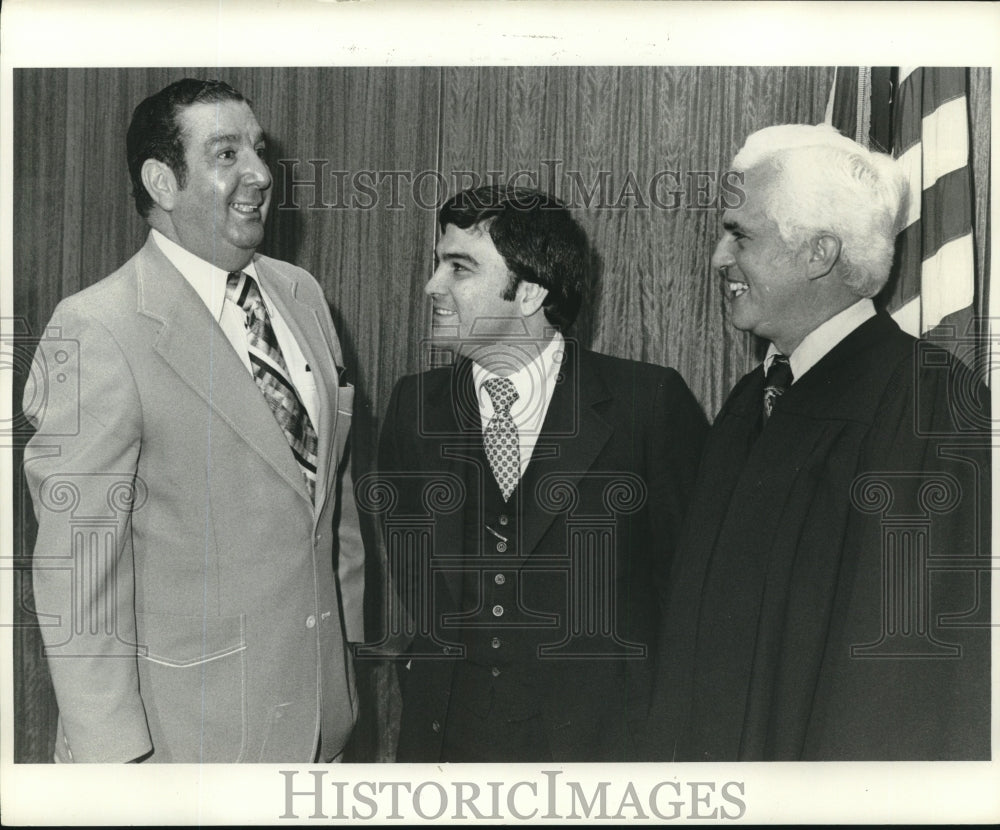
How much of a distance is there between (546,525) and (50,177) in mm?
1379

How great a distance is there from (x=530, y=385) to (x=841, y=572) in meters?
0.81

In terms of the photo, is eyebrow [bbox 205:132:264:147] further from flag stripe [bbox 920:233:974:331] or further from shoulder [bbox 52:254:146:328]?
flag stripe [bbox 920:233:974:331]

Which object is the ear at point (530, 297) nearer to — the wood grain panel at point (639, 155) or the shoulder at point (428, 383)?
the wood grain panel at point (639, 155)

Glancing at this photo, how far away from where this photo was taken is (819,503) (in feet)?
8.09

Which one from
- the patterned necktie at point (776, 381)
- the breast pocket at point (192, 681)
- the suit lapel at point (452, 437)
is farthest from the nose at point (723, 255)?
the breast pocket at point (192, 681)

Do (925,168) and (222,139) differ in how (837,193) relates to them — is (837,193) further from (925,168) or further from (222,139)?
(222,139)

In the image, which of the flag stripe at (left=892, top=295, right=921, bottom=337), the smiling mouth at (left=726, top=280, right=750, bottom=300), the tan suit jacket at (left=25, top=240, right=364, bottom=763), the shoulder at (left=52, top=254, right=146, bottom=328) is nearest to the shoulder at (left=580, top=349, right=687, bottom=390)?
the smiling mouth at (left=726, top=280, right=750, bottom=300)

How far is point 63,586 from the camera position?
98.7 inches

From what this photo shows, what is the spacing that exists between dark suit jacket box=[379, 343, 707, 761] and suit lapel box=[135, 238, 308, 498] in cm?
29

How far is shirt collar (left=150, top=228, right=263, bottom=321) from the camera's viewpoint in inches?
97.0

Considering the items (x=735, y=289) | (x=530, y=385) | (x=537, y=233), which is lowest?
(x=530, y=385)

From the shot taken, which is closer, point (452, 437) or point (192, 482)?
point (192, 482)

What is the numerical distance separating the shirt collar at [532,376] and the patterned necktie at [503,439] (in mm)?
12

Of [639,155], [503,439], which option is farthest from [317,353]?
[639,155]
